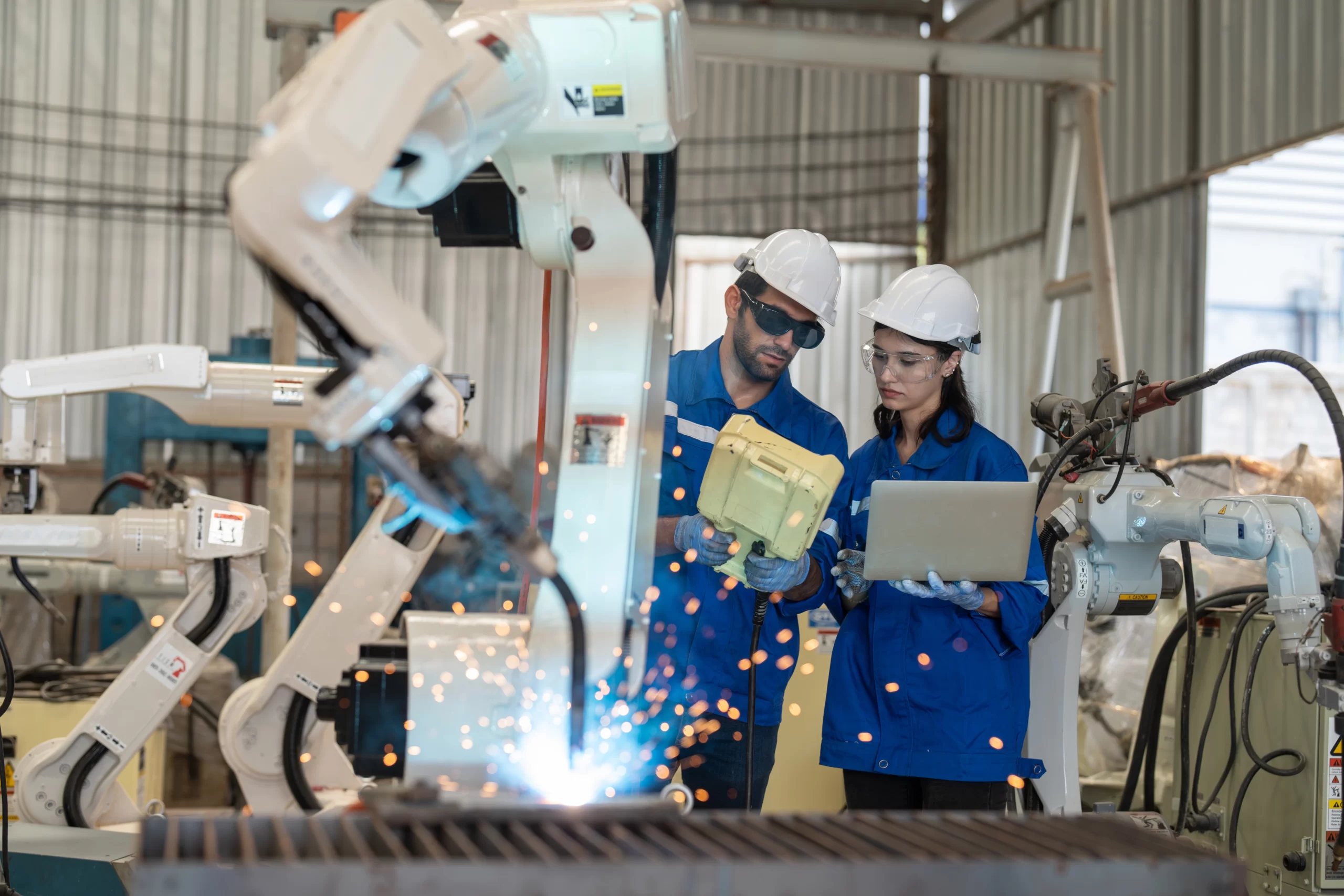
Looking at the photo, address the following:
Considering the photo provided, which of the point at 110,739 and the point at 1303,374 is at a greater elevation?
the point at 1303,374

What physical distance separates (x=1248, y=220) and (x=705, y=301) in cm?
431

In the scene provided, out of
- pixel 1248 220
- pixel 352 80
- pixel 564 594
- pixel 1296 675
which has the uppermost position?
pixel 1248 220

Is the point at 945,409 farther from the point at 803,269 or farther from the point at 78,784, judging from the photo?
the point at 78,784

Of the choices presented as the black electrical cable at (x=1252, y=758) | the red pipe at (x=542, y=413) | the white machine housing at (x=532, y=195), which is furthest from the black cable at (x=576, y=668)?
the black electrical cable at (x=1252, y=758)

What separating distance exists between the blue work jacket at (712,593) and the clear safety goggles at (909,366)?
0.18 meters

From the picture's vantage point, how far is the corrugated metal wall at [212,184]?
930 cm

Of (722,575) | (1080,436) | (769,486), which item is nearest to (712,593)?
(722,575)

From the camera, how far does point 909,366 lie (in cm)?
273

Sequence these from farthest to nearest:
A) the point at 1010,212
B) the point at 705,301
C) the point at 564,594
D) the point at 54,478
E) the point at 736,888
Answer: the point at 705,301 → the point at 1010,212 → the point at 54,478 → the point at 564,594 → the point at 736,888

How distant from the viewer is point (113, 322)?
30.9 ft

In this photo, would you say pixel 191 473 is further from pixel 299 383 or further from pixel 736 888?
pixel 736 888

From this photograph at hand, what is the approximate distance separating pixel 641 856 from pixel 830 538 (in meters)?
1.49

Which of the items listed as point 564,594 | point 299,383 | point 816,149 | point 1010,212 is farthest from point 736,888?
point 816,149

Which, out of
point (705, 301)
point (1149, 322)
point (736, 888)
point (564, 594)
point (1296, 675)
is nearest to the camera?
point (736, 888)
